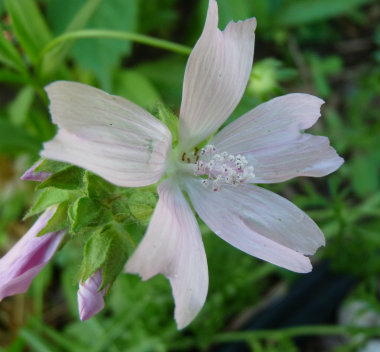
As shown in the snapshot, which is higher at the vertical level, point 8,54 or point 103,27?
point 8,54

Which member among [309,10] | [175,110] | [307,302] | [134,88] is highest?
[175,110]

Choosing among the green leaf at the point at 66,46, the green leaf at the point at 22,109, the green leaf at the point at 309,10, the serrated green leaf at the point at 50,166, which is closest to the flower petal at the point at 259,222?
the serrated green leaf at the point at 50,166

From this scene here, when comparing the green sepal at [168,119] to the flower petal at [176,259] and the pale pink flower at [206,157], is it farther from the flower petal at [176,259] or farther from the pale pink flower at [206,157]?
the flower petal at [176,259]

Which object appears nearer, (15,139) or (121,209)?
(121,209)

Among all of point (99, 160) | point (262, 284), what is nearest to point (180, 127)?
point (99, 160)

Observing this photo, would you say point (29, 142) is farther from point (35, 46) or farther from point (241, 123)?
point (241, 123)

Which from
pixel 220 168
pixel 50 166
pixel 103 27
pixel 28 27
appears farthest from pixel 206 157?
pixel 103 27

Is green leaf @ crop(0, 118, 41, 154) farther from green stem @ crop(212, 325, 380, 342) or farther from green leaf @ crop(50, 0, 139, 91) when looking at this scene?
green stem @ crop(212, 325, 380, 342)

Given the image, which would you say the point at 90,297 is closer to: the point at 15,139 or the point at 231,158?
the point at 231,158
